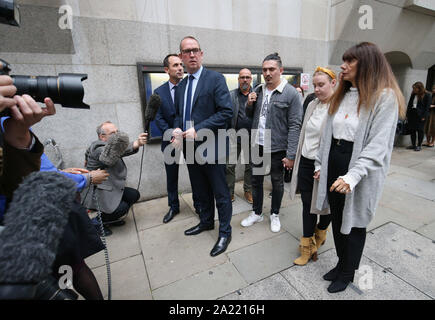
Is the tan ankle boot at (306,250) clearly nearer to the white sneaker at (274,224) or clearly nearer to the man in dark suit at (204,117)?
the white sneaker at (274,224)

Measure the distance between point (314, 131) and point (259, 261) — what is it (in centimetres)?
146

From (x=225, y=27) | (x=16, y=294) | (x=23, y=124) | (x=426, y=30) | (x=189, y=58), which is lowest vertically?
(x=16, y=294)

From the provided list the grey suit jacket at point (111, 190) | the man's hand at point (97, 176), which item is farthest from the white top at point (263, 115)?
the man's hand at point (97, 176)

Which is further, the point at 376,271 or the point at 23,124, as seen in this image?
the point at 376,271

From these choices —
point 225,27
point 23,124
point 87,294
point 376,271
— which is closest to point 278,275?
point 376,271

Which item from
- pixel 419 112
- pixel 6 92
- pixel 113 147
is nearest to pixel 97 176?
pixel 113 147

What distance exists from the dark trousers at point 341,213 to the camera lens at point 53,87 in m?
1.78

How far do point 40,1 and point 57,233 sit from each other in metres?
3.55

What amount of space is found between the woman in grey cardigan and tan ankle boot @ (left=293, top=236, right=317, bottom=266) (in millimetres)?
336

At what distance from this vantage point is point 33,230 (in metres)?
0.72

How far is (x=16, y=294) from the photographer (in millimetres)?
653

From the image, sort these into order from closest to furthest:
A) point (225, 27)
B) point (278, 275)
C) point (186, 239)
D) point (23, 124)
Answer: point (23, 124)
point (278, 275)
point (186, 239)
point (225, 27)

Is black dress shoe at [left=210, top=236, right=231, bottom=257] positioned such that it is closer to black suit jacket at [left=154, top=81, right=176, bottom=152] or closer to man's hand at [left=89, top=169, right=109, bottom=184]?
man's hand at [left=89, top=169, right=109, bottom=184]
